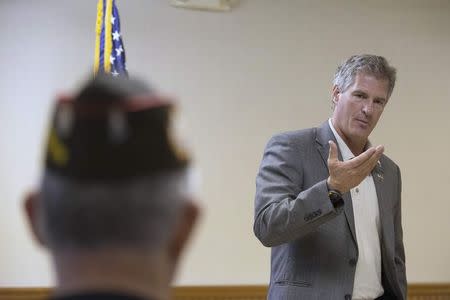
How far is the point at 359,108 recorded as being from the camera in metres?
2.62

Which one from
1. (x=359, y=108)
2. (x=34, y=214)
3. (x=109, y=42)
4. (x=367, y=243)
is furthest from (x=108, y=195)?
(x=109, y=42)

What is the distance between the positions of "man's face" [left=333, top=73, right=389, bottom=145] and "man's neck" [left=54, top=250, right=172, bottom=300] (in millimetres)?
2040

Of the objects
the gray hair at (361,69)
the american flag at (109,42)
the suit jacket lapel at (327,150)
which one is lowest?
the suit jacket lapel at (327,150)

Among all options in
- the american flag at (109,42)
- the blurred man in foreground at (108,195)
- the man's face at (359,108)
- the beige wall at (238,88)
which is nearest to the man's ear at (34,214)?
the blurred man in foreground at (108,195)

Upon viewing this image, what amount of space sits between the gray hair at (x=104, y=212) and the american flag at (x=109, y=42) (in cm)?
312

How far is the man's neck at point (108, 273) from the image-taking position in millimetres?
637

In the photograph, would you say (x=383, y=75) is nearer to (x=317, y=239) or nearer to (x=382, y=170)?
(x=382, y=170)

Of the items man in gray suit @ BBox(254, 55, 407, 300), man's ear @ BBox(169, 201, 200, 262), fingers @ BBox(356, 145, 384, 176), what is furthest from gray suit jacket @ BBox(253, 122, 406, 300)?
man's ear @ BBox(169, 201, 200, 262)

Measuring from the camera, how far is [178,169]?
0.69 metres

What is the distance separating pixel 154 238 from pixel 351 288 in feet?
5.89

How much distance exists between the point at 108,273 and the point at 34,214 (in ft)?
0.41

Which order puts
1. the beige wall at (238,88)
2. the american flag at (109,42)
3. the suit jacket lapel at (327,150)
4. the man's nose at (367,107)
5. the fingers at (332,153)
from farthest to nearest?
1. the beige wall at (238,88)
2. the american flag at (109,42)
3. the man's nose at (367,107)
4. the suit jacket lapel at (327,150)
5. the fingers at (332,153)

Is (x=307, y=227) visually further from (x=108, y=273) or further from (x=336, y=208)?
(x=108, y=273)

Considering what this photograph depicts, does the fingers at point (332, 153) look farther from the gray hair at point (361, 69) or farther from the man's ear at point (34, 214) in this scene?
the man's ear at point (34, 214)
